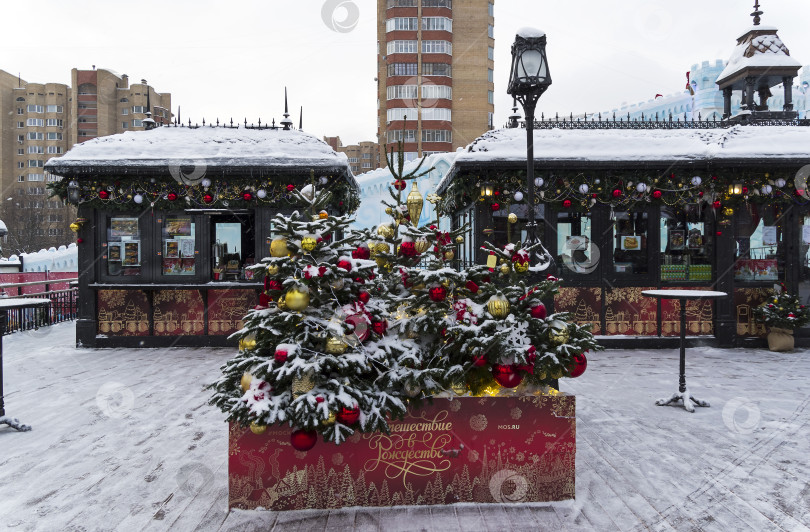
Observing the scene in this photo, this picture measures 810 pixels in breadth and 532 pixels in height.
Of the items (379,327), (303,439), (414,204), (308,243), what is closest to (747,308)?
(414,204)

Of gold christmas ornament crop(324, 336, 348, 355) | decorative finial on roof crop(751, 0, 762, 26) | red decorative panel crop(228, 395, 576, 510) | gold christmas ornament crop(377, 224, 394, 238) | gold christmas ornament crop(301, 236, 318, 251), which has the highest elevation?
decorative finial on roof crop(751, 0, 762, 26)

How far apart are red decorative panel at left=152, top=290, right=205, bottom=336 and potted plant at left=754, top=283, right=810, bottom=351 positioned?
38.1 ft

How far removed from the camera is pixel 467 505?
3.70 metres

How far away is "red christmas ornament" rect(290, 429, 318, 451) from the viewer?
3381mm

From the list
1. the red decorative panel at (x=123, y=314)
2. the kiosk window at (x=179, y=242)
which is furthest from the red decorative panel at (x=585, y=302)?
the red decorative panel at (x=123, y=314)

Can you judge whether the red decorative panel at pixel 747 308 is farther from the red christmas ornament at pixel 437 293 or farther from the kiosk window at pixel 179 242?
the kiosk window at pixel 179 242

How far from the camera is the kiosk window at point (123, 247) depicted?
34.6ft

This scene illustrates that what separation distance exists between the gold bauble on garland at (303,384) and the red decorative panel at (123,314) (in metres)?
8.46

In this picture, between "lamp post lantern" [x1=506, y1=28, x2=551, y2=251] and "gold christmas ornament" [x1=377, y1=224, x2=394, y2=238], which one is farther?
"lamp post lantern" [x1=506, y1=28, x2=551, y2=251]

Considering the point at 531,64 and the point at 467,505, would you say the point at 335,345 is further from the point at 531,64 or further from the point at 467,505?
the point at 531,64

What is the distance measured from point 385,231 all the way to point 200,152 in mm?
7602

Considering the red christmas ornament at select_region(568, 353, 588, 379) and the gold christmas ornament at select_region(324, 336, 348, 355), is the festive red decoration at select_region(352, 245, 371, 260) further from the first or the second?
the red christmas ornament at select_region(568, 353, 588, 379)

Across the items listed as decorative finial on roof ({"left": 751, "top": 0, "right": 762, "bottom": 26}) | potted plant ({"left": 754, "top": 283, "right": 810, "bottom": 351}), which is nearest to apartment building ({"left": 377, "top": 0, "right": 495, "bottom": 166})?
decorative finial on roof ({"left": 751, "top": 0, "right": 762, "bottom": 26})

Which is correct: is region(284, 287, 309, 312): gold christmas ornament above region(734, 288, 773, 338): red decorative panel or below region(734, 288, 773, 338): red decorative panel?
above
